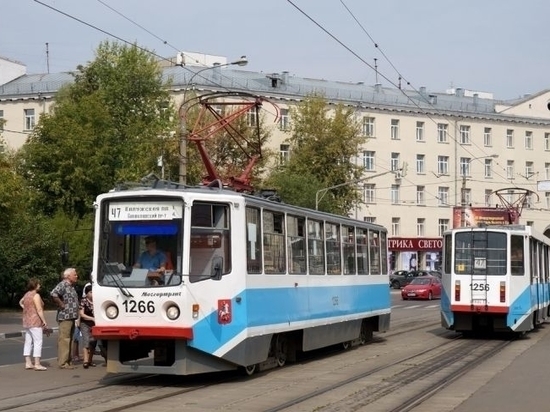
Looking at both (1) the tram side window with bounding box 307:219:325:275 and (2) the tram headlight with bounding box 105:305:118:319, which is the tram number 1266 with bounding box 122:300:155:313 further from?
(1) the tram side window with bounding box 307:219:325:275

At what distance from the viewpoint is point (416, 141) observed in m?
78.4

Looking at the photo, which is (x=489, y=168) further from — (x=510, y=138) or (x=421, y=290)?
(x=421, y=290)

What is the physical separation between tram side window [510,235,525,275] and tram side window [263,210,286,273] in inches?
394

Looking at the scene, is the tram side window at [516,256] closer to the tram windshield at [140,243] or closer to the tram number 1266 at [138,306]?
the tram windshield at [140,243]

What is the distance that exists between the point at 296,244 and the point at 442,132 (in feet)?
207

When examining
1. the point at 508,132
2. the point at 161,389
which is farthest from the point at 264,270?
the point at 508,132

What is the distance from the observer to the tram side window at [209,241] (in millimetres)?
15023

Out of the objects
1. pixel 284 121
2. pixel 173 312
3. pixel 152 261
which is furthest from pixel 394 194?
pixel 173 312

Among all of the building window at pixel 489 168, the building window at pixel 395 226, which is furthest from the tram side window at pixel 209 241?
the building window at pixel 489 168

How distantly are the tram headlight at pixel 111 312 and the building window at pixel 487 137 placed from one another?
69000 mm

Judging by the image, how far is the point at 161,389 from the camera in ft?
49.0

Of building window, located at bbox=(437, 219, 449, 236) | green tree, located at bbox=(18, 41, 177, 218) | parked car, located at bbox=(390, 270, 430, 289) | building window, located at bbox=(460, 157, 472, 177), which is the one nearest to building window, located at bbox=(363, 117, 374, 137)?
building window, located at bbox=(460, 157, 472, 177)

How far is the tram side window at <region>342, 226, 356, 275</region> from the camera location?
2133 cm

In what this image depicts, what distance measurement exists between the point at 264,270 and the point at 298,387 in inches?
78.6
